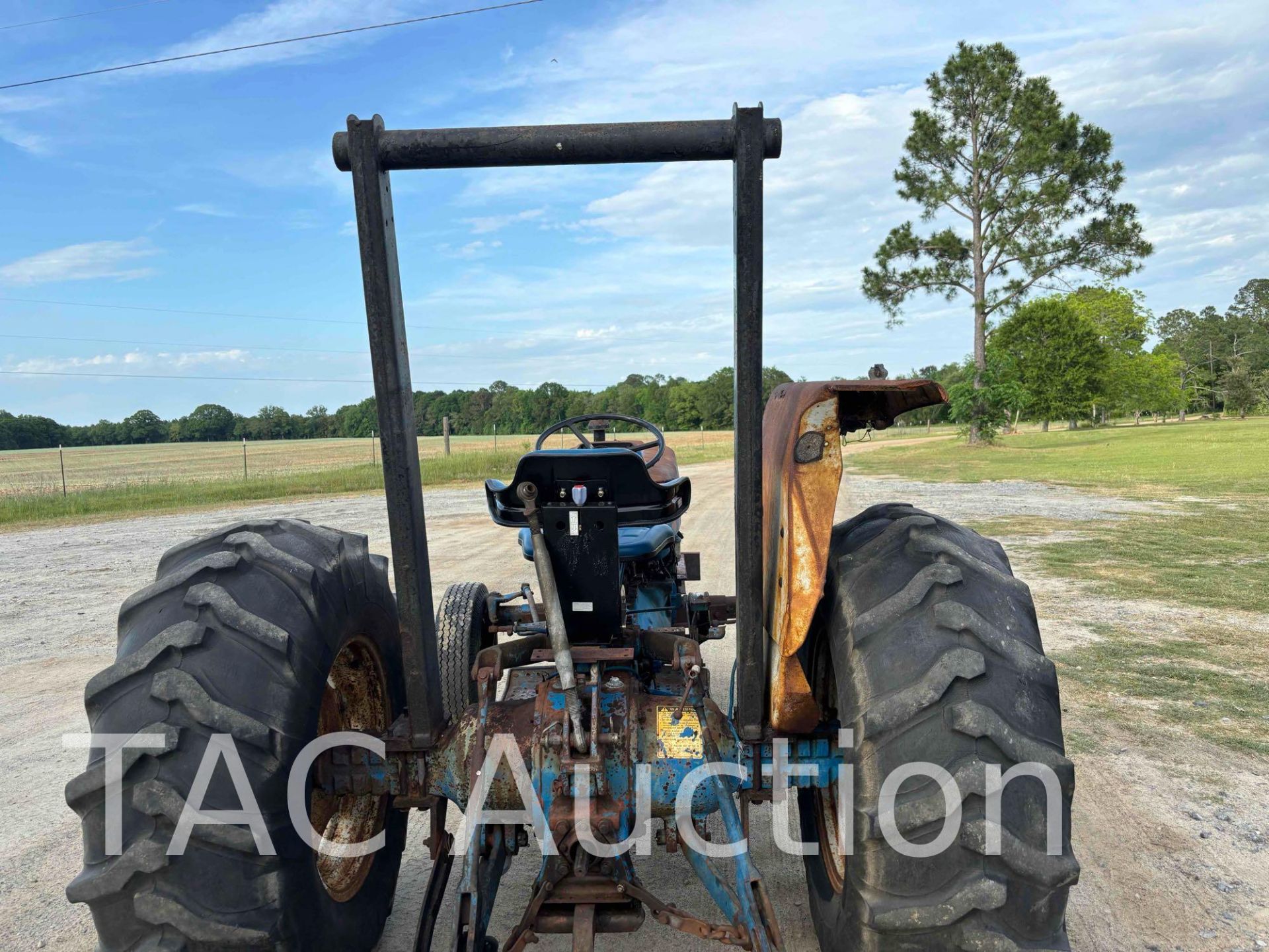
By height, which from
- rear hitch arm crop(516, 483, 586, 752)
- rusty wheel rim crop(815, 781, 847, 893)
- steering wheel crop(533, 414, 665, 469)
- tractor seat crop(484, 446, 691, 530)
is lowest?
rusty wheel rim crop(815, 781, 847, 893)

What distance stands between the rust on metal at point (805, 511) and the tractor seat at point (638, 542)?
4.25 feet

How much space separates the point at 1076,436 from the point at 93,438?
68.9m

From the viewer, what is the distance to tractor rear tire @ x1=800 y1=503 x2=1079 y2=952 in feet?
5.98

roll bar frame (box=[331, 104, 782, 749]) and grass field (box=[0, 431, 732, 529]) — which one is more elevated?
roll bar frame (box=[331, 104, 782, 749])

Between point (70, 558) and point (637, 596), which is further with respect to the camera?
point (70, 558)

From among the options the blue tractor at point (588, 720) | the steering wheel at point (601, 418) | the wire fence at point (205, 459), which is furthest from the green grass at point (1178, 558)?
the wire fence at point (205, 459)

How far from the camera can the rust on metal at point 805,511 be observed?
2.24 meters

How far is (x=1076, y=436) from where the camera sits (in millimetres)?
40844

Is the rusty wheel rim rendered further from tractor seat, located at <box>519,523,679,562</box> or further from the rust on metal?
tractor seat, located at <box>519,523,679,562</box>

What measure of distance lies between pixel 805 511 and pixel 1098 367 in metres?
44.5

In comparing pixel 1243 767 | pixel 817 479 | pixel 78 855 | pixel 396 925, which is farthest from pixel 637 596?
pixel 1243 767

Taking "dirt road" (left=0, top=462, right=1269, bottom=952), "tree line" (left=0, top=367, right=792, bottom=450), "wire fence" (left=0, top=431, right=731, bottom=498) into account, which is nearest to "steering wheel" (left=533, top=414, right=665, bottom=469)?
"tree line" (left=0, top=367, right=792, bottom=450)

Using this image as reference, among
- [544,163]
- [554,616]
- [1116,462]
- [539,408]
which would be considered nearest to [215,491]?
[539,408]

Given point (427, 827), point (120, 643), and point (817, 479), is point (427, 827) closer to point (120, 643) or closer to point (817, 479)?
point (120, 643)
